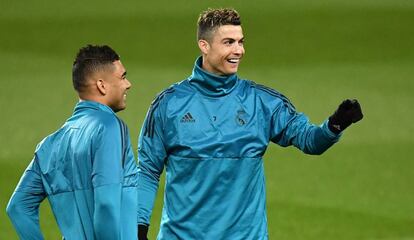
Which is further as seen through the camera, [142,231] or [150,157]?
[150,157]

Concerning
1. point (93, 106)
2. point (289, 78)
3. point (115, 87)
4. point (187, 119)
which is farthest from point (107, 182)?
point (289, 78)

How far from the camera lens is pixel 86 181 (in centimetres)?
422

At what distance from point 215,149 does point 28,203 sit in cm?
113

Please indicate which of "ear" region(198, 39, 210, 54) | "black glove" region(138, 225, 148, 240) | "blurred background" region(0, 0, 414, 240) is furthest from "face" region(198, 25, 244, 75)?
"blurred background" region(0, 0, 414, 240)

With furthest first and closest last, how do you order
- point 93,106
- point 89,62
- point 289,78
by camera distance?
point 289,78 < point 89,62 < point 93,106

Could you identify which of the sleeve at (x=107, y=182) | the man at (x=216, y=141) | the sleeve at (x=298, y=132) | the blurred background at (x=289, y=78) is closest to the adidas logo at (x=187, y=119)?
the man at (x=216, y=141)

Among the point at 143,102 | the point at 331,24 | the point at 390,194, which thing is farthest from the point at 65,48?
the point at 390,194

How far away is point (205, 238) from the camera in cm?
520

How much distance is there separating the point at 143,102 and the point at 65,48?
1.26 m

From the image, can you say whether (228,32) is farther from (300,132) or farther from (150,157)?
(150,157)

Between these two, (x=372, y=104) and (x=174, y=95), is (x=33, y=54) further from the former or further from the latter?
(x=174, y=95)

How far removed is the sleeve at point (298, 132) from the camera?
16.9 feet

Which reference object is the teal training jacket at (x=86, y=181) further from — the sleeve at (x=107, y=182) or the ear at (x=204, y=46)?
the ear at (x=204, y=46)

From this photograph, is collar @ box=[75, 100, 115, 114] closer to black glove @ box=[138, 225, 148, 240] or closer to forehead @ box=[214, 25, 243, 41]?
black glove @ box=[138, 225, 148, 240]
